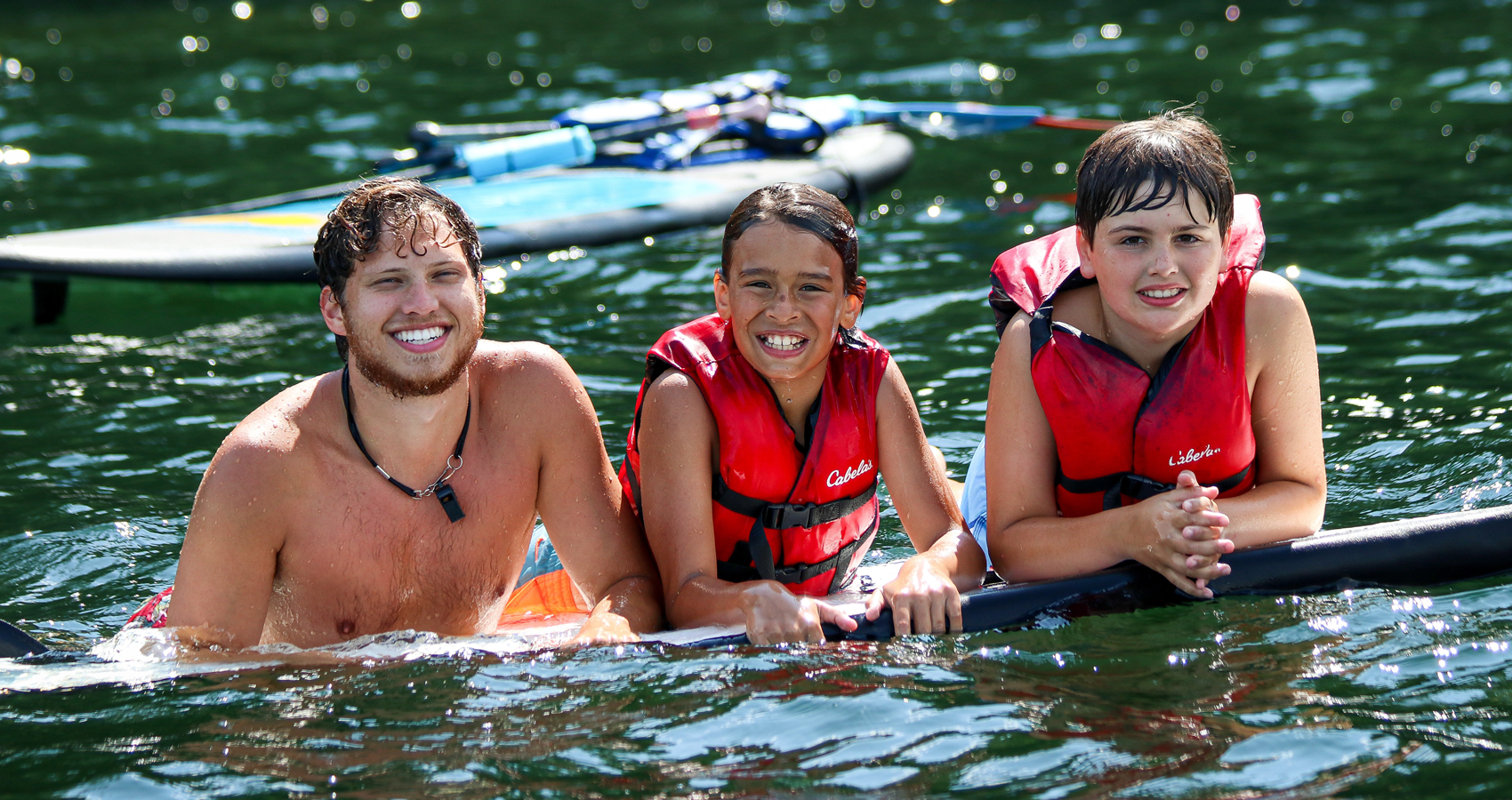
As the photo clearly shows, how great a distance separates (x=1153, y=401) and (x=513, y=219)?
4935 mm

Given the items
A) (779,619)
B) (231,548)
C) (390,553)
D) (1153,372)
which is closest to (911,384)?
(1153,372)

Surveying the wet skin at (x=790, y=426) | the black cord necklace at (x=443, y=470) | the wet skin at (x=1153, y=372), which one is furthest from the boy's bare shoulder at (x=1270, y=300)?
the black cord necklace at (x=443, y=470)

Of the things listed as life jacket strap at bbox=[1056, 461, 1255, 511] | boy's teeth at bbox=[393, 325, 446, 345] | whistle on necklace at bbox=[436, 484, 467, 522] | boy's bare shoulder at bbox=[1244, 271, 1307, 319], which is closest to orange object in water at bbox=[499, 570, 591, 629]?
whistle on necklace at bbox=[436, 484, 467, 522]

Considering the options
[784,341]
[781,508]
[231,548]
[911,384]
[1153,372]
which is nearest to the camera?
[231,548]

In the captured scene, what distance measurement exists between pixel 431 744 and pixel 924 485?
134 cm

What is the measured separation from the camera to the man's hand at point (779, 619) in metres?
3.26

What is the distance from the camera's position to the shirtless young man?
3.27 m

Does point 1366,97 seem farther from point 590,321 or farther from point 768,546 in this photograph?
point 768,546

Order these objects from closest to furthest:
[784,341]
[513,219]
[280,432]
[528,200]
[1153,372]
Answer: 1. [280,432]
2. [784,341]
3. [1153,372]
4. [513,219]
5. [528,200]

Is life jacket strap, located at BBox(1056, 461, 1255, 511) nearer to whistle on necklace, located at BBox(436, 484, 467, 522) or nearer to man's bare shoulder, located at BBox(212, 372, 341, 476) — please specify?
whistle on necklace, located at BBox(436, 484, 467, 522)

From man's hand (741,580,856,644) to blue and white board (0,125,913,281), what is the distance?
444cm

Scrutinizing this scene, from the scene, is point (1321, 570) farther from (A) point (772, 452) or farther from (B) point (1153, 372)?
(A) point (772, 452)

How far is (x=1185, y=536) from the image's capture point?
3268 mm

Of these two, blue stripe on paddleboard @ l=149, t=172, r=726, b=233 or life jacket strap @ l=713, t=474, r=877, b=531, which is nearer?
life jacket strap @ l=713, t=474, r=877, b=531
